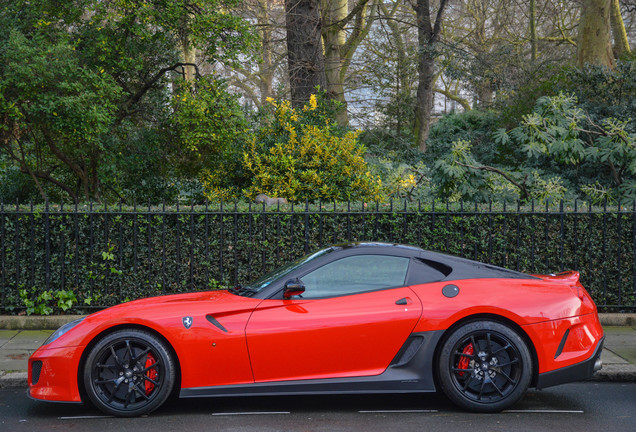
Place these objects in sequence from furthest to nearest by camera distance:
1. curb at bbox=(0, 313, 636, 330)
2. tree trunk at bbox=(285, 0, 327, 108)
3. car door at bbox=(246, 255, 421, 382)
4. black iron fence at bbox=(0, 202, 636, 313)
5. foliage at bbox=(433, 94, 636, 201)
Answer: tree trunk at bbox=(285, 0, 327, 108) → foliage at bbox=(433, 94, 636, 201) → black iron fence at bbox=(0, 202, 636, 313) → curb at bbox=(0, 313, 636, 330) → car door at bbox=(246, 255, 421, 382)

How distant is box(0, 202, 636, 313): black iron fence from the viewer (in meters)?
8.65

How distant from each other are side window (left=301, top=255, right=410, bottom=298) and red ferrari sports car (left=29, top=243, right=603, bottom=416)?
12 millimetres

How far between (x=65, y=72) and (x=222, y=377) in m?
6.47

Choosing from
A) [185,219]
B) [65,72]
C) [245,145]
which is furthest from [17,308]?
[245,145]

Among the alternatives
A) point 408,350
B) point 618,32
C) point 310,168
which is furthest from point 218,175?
point 618,32

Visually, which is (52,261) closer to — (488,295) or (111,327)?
(111,327)

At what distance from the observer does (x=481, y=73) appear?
22.7 m

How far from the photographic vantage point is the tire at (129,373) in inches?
205

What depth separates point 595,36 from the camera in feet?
60.0

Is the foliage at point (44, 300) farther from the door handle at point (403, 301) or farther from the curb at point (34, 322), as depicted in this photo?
the door handle at point (403, 301)

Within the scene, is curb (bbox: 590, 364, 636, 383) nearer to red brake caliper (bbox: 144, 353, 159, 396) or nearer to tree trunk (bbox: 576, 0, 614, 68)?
red brake caliper (bbox: 144, 353, 159, 396)

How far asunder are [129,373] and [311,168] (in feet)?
20.3

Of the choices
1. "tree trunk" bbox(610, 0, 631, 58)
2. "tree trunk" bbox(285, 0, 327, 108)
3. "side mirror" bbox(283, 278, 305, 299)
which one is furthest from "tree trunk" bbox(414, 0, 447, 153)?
"side mirror" bbox(283, 278, 305, 299)

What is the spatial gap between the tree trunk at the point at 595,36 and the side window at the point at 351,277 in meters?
14.8
